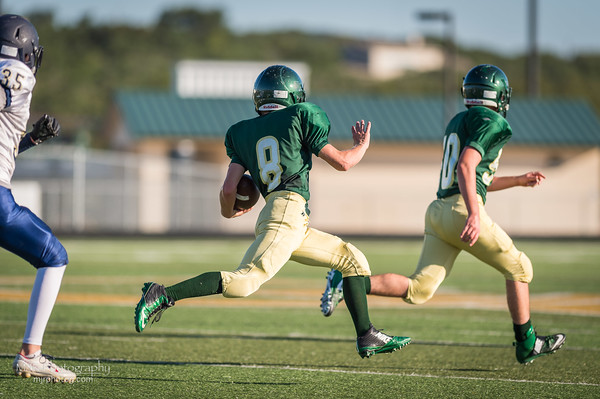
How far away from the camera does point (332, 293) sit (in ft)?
20.0

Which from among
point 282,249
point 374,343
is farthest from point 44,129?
point 374,343

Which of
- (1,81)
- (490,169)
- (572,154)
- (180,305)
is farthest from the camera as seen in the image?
(572,154)

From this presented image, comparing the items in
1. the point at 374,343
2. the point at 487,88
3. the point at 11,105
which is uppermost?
the point at 11,105

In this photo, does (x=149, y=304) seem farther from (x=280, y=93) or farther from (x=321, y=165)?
(x=321, y=165)

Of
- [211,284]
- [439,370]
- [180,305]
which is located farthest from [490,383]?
[180,305]

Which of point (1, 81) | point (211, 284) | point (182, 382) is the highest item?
point (1, 81)

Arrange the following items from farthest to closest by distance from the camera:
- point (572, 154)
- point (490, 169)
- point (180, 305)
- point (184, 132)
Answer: point (572, 154) < point (184, 132) < point (180, 305) < point (490, 169)

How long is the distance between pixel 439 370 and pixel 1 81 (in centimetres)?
345

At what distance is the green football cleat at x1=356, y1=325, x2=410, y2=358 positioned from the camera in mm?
5832

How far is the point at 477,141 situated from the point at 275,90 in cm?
131

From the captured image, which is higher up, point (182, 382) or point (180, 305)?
point (182, 382)

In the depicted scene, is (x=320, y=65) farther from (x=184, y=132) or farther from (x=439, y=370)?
(x=439, y=370)

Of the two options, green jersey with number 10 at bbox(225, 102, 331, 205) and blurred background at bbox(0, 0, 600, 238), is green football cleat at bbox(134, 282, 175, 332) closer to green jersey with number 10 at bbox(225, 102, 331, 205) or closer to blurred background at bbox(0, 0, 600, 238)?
green jersey with number 10 at bbox(225, 102, 331, 205)

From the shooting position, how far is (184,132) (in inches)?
1331
